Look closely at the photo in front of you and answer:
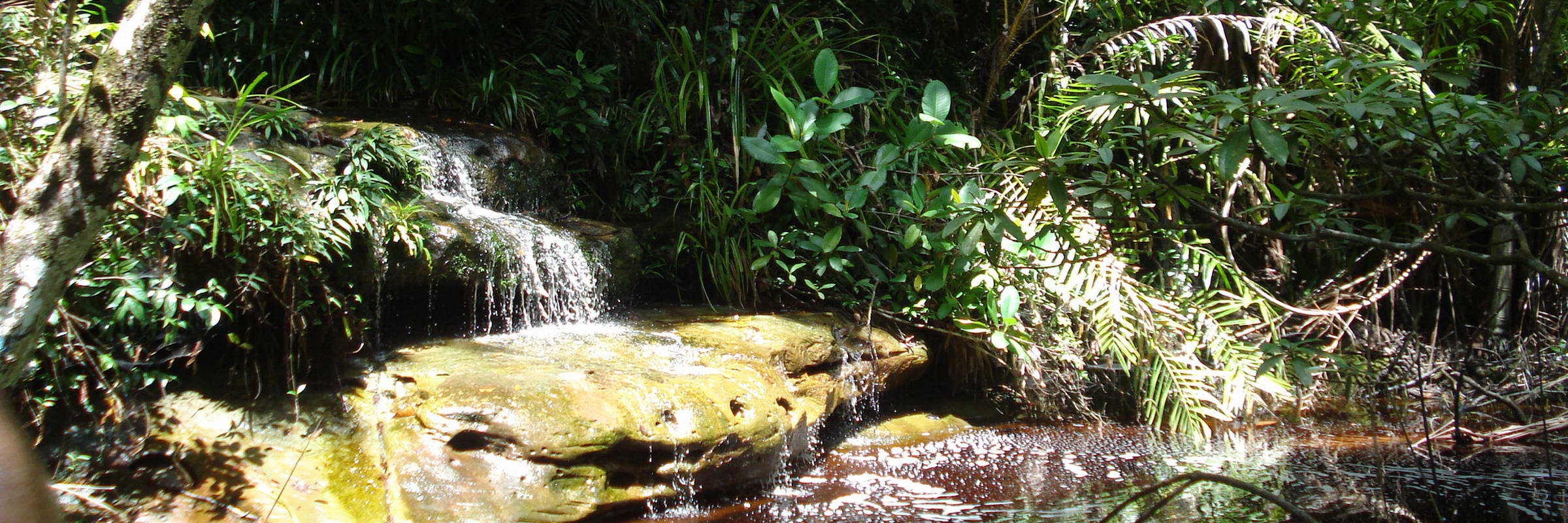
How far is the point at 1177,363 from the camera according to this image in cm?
442

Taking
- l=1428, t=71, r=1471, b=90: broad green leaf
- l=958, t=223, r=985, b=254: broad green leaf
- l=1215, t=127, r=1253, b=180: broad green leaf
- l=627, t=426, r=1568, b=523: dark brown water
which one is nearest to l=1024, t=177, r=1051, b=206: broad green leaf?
l=958, t=223, r=985, b=254: broad green leaf

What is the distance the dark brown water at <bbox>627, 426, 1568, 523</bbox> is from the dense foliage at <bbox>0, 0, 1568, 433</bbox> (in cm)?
38

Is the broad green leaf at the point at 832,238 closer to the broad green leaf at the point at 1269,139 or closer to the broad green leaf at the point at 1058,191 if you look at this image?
the broad green leaf at the point at 1058,191

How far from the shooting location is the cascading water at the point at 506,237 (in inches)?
171

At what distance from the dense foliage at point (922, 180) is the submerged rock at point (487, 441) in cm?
32

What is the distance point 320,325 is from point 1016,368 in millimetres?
3032

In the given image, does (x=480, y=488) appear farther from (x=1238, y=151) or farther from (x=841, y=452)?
(x=1238, y=151)

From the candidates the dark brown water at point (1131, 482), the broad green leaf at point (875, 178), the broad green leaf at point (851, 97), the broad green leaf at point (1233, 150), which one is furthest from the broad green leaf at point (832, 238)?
the broad green leaf at point (1233, 150)

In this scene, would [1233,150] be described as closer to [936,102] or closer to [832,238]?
[936,102]

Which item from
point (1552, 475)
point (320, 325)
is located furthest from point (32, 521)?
point (1552, 475)

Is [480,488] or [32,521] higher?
[32,521]

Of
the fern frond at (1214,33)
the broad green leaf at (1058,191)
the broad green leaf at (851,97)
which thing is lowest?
the broad green leaf at (1058,191)

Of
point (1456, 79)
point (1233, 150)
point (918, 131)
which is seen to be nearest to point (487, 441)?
point (918, 131)

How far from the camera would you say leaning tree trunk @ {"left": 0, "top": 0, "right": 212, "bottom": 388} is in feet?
5.71
